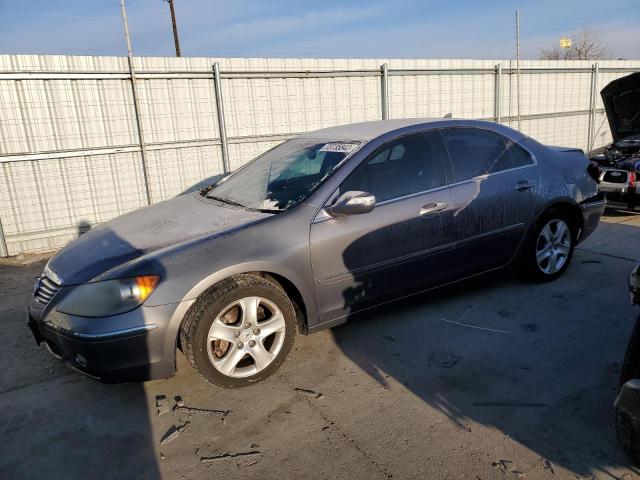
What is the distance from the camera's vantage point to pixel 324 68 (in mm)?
8484

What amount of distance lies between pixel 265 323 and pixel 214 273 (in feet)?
Answer: 1.53

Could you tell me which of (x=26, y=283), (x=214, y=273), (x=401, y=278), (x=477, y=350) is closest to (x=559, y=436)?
(x=477, y=350)

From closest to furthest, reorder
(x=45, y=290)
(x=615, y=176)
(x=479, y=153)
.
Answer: (x=45, y=290) → (x=479, y=153) → (x=615, y=176)

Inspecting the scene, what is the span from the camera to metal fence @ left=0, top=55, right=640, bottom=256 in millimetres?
6602

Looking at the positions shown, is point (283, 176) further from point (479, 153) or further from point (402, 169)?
point (479, 153)

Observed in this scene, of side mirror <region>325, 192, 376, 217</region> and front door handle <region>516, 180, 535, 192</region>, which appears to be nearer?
side mirror <region>325, 192, 376, 217</region>

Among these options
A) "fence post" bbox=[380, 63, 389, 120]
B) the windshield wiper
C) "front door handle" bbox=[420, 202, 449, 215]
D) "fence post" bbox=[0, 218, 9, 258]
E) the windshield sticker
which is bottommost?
"fence post" bbox=[0, 218, 9, 258]

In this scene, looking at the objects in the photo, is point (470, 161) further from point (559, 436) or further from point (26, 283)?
point (26, 283)

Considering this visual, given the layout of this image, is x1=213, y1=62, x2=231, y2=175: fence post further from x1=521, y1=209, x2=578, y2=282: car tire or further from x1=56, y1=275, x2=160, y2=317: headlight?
x1=56, y1=275, x2=160, y2=317: headlight

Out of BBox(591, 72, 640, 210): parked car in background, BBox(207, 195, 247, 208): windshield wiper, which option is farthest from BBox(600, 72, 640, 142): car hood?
BBox(207, 195, 247, 208): windshield wiper

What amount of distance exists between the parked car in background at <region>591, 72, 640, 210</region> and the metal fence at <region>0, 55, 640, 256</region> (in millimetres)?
3058

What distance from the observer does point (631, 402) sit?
193cm

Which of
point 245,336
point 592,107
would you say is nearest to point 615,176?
point 245,336

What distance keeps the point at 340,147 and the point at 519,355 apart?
1.93 metres
